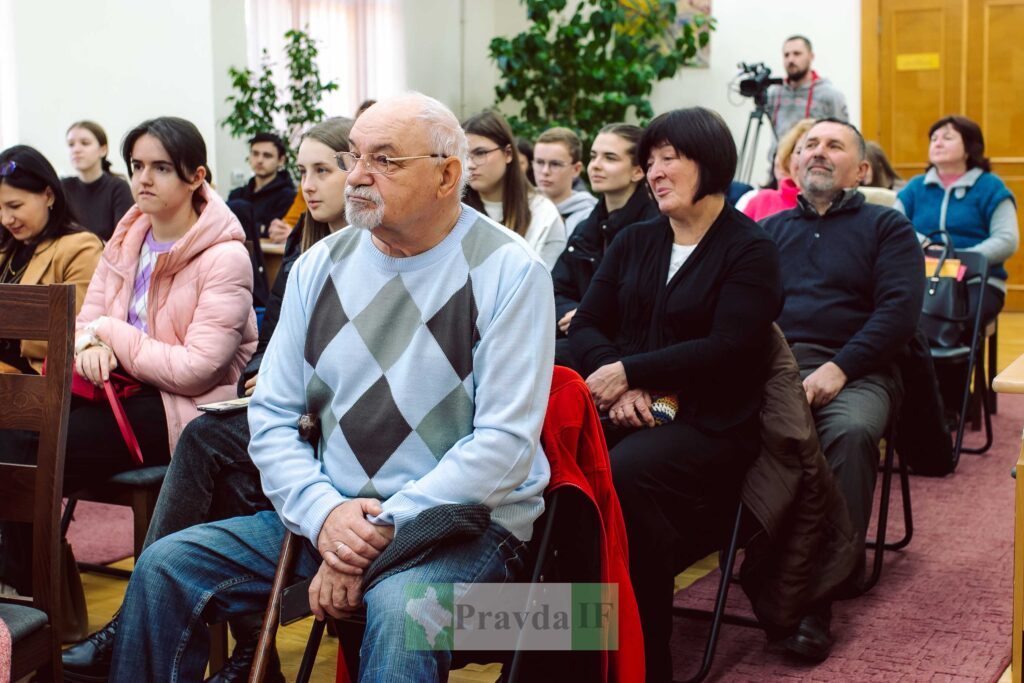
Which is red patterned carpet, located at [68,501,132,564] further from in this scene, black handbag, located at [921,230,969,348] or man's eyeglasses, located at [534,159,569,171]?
black handbag, located at [921,230,969,348]

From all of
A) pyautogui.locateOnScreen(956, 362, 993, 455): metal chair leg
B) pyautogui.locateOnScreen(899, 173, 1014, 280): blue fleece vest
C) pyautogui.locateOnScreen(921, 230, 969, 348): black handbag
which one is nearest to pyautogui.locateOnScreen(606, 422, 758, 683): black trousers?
pyautogui.locateOnScreen(921, 230, 969, 348): black handbag

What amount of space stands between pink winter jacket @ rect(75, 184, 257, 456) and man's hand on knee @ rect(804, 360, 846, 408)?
142 cm

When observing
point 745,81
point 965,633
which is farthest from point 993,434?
point 745,81

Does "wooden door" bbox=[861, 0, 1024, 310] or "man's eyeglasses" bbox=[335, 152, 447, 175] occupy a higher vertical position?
"wooden door" bbox=[861, 0, 1024, 310]

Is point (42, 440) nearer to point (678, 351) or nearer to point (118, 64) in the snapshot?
point (678, 351)

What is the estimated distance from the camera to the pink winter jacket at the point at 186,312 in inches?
106

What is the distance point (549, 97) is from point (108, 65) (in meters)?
3.18

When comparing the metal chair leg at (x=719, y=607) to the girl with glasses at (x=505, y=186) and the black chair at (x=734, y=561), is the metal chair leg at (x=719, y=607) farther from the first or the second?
the girl with glasses at (x=505, y=186)

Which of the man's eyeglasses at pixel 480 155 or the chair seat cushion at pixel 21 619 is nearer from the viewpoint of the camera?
the chair seat cushion at pixel 21 619

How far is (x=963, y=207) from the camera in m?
5.34

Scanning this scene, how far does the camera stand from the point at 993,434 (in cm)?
485

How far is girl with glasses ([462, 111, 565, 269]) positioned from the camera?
3.80 meters

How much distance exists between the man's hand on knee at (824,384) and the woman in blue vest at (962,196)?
240cm

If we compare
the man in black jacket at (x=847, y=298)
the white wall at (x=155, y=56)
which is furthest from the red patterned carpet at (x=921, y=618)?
the white wall at (x=155, y=56)
